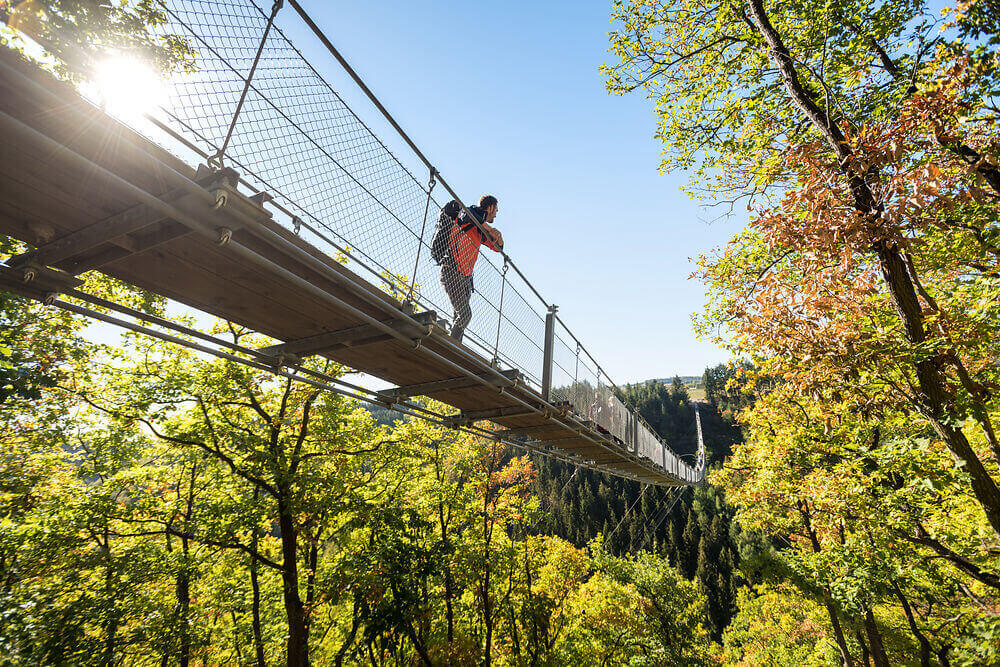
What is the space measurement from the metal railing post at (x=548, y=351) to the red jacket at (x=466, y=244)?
71.4 inches

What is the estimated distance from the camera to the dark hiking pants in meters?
4.42

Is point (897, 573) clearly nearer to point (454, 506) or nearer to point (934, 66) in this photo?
point (934, 66)

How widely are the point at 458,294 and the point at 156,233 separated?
8.57 ft

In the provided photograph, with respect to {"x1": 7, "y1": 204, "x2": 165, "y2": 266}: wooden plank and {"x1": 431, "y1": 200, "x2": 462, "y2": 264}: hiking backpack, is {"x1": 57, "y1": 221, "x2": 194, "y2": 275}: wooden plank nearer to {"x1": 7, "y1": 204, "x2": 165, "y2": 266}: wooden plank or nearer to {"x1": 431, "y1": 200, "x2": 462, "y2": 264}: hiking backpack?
{"x1": 7, "y1": 204, "x2": 165, "y2": 266}: wooden plank

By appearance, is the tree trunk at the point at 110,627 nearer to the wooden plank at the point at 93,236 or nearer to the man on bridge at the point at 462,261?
the wooden plank at the point at 93,236

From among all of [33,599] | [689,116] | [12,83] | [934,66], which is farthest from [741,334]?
[33,599]

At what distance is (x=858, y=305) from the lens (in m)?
3.79

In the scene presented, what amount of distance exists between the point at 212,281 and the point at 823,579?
1236 centimetres

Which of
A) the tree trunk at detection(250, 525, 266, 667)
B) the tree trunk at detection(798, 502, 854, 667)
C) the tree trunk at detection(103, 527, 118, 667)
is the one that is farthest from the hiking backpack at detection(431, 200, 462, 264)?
the tree trunk at detection(798, 502, 854, 667)

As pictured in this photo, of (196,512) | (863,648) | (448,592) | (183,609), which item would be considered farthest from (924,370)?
(863,648)

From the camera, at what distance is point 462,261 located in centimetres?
457

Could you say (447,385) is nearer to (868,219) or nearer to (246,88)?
(246,88)

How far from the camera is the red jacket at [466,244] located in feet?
14.5

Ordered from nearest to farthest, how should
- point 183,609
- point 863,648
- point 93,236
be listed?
1. point 93,236
2. point 183,609
3. point 863,648
